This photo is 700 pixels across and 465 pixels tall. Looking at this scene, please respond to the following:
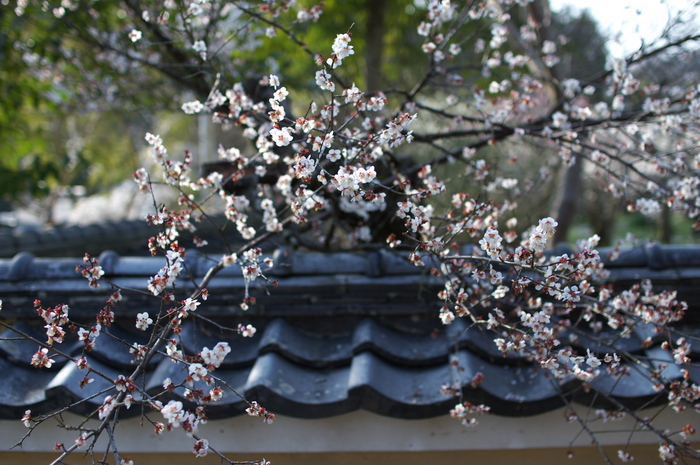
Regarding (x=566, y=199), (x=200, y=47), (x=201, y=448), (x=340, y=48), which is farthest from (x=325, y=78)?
(x=566, y=199)

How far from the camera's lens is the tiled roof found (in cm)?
153

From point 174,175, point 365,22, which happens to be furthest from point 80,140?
point 174,175

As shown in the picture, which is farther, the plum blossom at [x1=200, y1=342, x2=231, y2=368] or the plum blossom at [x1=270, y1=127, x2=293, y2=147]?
the plum blossom at [x1=270, y1=127, x2=293, y2=147]

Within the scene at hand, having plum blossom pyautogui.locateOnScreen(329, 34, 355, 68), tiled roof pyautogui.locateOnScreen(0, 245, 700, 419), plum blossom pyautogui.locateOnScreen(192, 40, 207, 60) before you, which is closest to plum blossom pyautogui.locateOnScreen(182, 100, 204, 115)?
plum blossom pyautogui.locateOnScreen(192, 40, 207, 60)

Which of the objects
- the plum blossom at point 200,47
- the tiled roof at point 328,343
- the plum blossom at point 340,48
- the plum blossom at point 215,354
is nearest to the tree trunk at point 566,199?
the tiled roof at point 328,343

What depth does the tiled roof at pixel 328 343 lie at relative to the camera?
1.53 m

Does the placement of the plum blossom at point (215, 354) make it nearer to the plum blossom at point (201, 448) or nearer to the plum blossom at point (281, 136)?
the plum blossom at point (201, 448)

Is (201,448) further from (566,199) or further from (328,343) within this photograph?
(566,199)

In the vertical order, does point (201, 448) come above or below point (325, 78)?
below

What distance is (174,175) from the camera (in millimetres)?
1727

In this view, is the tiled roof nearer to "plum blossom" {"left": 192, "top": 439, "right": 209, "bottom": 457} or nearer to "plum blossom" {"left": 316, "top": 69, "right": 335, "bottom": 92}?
"plum blossom" {"left": 192, "top": 439, "right": 209, "bottom": 457}

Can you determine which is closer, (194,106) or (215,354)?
(215,354)

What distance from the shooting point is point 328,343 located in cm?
179

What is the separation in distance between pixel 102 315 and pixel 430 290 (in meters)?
1.02
